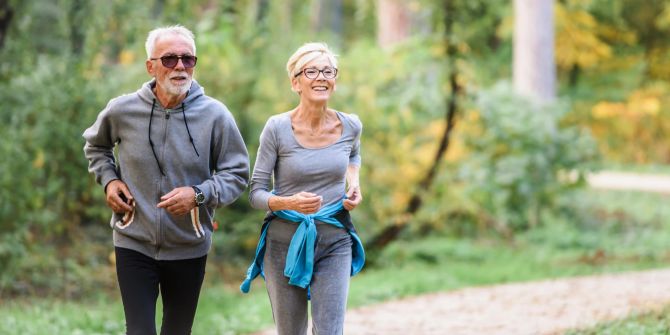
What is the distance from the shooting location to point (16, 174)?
33.6ft

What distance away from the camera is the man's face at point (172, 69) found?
468 cm

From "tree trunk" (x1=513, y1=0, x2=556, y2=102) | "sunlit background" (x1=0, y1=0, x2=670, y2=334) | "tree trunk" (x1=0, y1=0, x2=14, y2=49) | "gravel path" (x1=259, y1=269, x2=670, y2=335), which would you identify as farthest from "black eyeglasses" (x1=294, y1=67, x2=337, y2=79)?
"tree trunk" (x1=513, y1=0, x2=556, y2=102)

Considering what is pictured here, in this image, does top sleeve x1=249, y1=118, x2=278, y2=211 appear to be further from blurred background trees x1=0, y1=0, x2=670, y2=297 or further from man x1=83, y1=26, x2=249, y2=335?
blurred background trees x1=0, y1=0, x2=670, y2=297

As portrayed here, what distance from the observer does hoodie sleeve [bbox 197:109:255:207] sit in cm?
475

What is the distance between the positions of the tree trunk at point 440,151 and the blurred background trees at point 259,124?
21mm

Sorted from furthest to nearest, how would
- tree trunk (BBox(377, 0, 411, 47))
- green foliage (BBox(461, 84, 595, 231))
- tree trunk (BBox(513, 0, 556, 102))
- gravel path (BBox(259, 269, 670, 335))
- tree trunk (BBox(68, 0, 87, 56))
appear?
tree trunk (BBox(377, 0, 411, 47)) → tree trunk (BBox(513, 0, 556, 102)) → green foliage (BBox(461, 84, 595, 231)) → tree trunk (BBox(68, 0, 87, 56)) → gravel path (BBox(259, 269, 670, 335))

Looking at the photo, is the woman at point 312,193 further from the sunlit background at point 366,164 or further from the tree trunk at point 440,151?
the tree trunk at point 440,151

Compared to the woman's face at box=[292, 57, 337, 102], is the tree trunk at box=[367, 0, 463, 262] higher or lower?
lower

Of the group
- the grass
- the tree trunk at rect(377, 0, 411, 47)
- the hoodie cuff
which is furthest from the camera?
the tree trunk at rect(377, 0, 411, 47)

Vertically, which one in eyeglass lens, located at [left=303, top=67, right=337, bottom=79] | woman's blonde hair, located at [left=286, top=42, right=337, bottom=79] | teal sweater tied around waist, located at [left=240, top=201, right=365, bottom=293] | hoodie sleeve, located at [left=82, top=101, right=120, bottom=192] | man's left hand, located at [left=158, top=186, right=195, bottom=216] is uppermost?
woman's blonde hair, located at [left=286, top=42, right=337, bottom=79]

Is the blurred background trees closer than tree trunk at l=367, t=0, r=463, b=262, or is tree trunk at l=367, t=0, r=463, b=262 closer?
the blurred background trees

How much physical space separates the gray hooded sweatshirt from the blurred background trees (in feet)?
18.4

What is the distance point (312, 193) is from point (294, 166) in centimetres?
17

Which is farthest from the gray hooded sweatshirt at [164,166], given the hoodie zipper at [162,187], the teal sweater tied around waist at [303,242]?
the teal sweater tied around waist at [303,242]
